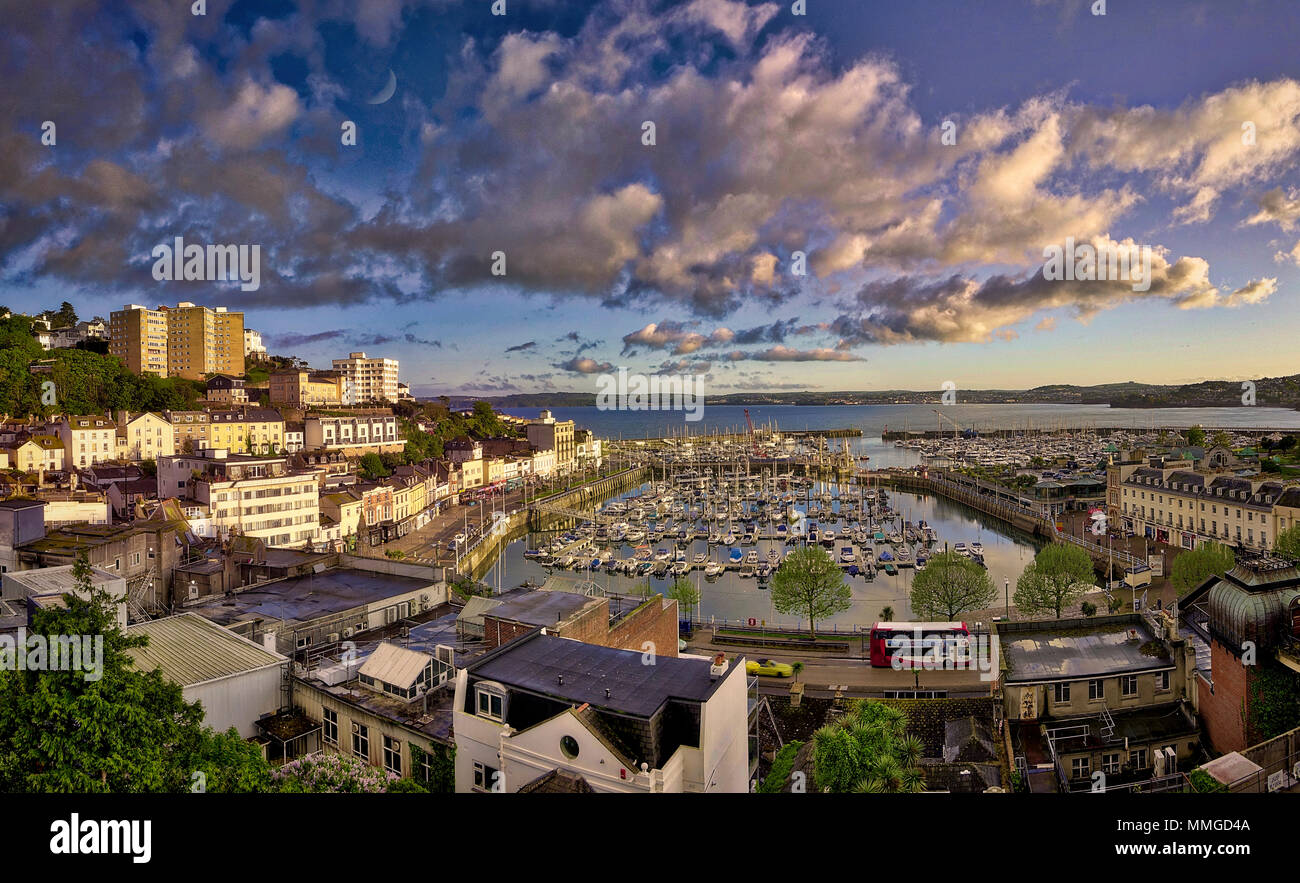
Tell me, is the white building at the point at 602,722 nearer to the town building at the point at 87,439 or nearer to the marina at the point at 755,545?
the marina at the point at 755,545

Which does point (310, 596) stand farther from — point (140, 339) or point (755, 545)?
point (140, 339)

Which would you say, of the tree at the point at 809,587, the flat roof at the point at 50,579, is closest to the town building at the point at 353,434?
the tree at the point at 809,587

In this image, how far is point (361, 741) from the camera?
4.94 metres

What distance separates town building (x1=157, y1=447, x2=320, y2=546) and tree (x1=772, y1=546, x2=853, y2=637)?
455 inches

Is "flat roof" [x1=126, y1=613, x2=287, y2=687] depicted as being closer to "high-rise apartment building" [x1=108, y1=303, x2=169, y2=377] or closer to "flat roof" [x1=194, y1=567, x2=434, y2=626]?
"flat roof" [x1=194, y1=567, x2=434, y2=626]

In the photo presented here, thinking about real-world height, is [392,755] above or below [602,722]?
below

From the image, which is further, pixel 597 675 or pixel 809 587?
pixel 809 587

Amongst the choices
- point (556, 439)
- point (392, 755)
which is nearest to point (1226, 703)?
point (392, 755)

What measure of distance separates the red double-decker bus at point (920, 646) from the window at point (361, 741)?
23.7ft

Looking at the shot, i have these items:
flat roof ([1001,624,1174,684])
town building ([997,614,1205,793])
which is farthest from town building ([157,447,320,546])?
town building ([997,614,1205,793])

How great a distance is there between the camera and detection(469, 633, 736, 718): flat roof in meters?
4.01

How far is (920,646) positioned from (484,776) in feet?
23.5
